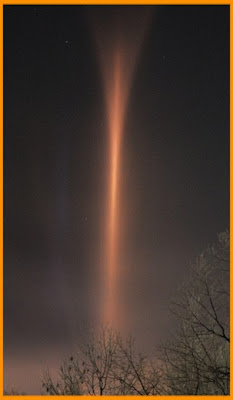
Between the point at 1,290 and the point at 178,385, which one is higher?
the point at 1,290

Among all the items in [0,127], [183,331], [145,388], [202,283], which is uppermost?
[0,127]

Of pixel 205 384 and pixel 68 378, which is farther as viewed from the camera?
pixel 68 378

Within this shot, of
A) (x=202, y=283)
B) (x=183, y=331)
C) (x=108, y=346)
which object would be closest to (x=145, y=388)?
(x=183, y=331)

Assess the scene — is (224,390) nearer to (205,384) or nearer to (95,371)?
(205,384)

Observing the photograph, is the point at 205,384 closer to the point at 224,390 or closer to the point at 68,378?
the point at 224,390

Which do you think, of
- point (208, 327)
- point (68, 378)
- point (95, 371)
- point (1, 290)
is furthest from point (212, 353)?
point (1, 290)

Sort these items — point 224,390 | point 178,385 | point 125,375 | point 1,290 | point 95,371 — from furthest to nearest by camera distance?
1. point 95,371
2. point 125,375
3. point 178,385
4. point 224,390
5. point 1,290

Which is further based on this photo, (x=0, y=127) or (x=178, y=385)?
(x=178, y=385)

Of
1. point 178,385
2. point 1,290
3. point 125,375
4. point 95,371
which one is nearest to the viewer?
point 1,290

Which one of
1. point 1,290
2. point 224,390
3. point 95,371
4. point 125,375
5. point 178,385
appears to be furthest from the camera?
point 95,371

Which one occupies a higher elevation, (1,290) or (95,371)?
(1,290)
